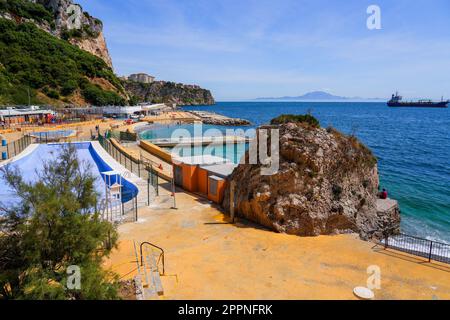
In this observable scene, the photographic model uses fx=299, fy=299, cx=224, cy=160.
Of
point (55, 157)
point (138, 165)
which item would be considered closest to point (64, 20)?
point (55, 157)

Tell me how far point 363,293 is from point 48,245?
7180 millimetres

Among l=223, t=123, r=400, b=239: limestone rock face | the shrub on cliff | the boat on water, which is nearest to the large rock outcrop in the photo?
the shrub on cliff

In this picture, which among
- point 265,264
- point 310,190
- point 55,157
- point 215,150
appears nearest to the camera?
point 265,264

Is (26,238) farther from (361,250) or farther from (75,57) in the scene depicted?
(75,57)

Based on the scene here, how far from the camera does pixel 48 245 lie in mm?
5633

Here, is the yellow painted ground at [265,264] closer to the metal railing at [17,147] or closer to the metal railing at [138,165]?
the metal railing at [138,165]

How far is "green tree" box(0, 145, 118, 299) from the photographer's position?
5324 mm

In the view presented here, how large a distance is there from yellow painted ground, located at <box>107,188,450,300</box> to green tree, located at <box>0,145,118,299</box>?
235 cm

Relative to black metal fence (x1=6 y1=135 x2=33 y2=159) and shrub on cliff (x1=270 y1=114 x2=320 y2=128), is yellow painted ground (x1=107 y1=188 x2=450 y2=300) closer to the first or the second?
shrub on cliff (x1=270 y1=114 x2=320 y2=128)

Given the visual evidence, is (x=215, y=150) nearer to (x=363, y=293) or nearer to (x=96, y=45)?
(x=363, y=293)

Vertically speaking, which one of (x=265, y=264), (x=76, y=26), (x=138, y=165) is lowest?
(x=265, y=264)

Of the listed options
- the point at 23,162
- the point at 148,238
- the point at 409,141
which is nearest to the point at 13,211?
the point at 148,238

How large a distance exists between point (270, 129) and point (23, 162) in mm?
19624

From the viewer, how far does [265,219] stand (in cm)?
1193
